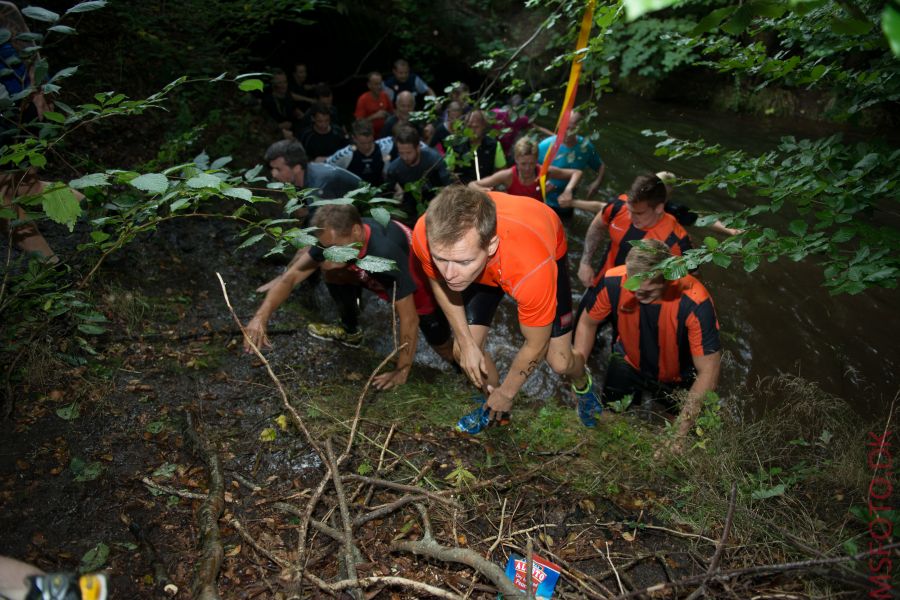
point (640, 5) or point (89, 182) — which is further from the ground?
point (640, 5)

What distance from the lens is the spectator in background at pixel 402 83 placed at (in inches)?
414

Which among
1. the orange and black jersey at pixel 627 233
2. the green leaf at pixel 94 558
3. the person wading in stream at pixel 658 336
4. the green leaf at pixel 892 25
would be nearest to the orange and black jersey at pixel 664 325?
the person wading in stream at pixel 658 336

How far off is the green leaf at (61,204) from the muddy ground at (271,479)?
4.66 feet

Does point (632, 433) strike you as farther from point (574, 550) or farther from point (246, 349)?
point (246, 349)

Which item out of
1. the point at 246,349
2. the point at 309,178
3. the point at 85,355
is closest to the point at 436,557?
the point at 246,349

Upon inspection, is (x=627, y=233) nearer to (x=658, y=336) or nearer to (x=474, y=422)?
(x=658, y=336)

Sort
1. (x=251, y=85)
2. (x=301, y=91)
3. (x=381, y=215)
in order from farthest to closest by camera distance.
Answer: (x=301, y=91) → (x=381, y=215) → (x=251, y=85)

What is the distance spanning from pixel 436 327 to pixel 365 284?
75 cm

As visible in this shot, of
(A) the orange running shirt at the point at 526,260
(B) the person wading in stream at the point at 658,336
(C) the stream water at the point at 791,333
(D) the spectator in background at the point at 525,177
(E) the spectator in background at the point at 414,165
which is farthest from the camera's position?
(E) the spectator in background at the point at 414,165

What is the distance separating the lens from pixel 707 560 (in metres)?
2.37

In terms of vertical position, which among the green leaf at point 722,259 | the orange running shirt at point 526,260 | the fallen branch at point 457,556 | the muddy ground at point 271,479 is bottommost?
the muddy ground at point 271,479

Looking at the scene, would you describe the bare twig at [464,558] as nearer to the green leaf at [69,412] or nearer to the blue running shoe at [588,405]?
the blue running shoe at [588,405]

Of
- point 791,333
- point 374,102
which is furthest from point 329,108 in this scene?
point 791,333

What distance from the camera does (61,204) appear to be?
75.5 inches
